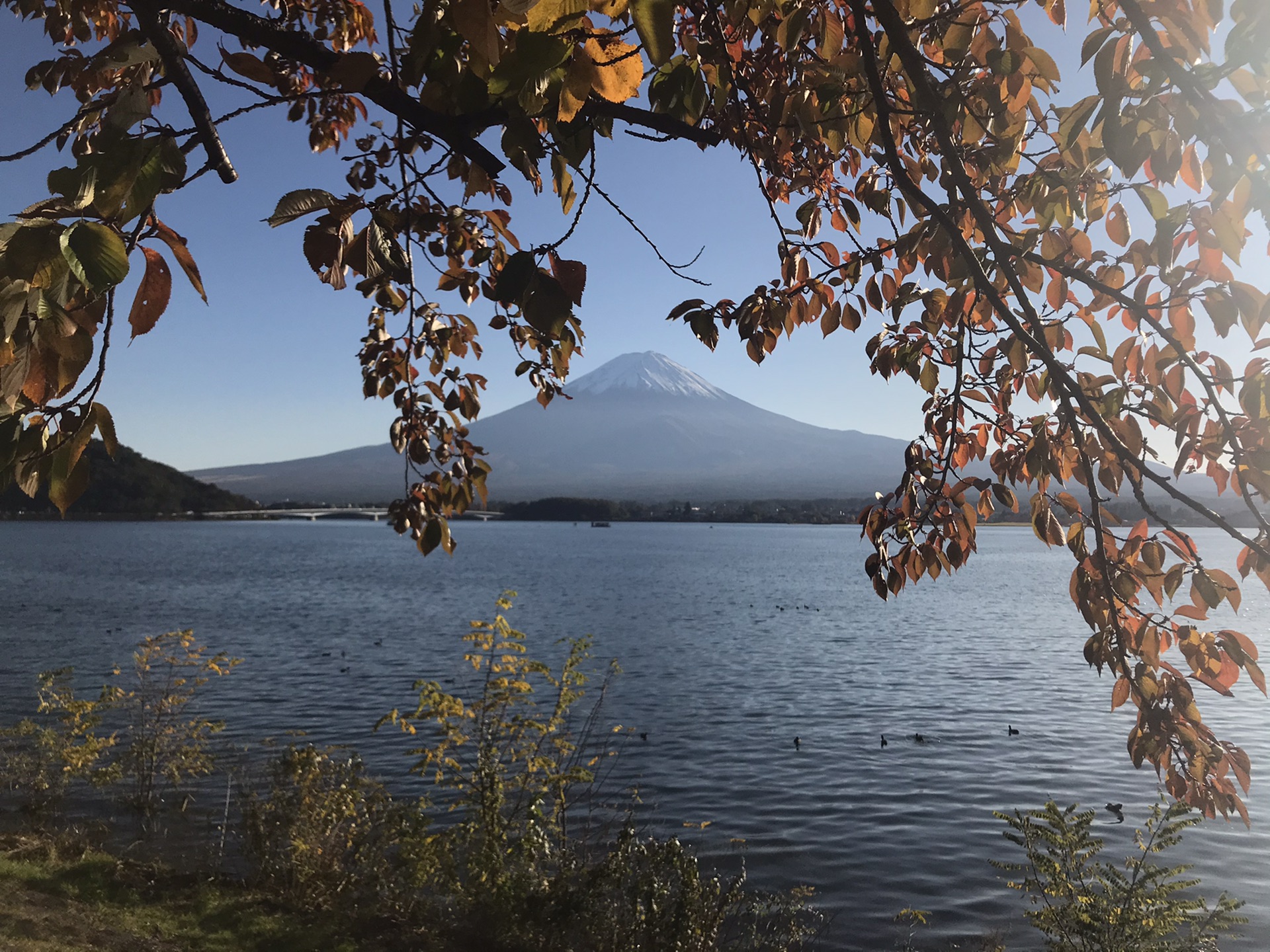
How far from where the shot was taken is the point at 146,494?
5128 inches

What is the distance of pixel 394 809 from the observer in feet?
22.7

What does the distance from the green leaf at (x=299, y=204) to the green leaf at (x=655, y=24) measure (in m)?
0.60

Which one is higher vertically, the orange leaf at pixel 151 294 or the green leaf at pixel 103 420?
the orange leaf at pixel 151 294

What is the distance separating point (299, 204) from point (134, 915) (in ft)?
22.9

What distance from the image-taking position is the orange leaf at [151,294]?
1.22 meters

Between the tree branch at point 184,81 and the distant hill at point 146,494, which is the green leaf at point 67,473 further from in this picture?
the distant hill at point 146,494

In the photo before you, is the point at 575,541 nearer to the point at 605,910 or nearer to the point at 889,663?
the point at 889,663

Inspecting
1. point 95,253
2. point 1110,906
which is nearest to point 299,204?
point 95,253

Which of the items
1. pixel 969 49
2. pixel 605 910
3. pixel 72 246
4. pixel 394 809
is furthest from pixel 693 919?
pixel 72 246

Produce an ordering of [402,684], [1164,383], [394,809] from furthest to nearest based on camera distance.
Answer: [402,684] → [394,809] → [1164,383]

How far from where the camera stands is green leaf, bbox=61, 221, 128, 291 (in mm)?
917

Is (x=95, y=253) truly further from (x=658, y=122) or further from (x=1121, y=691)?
(x=1121, y=691)

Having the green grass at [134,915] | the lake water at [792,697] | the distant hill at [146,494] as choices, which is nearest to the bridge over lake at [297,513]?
the distant hill at [146,494]

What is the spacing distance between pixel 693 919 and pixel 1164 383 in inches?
184
